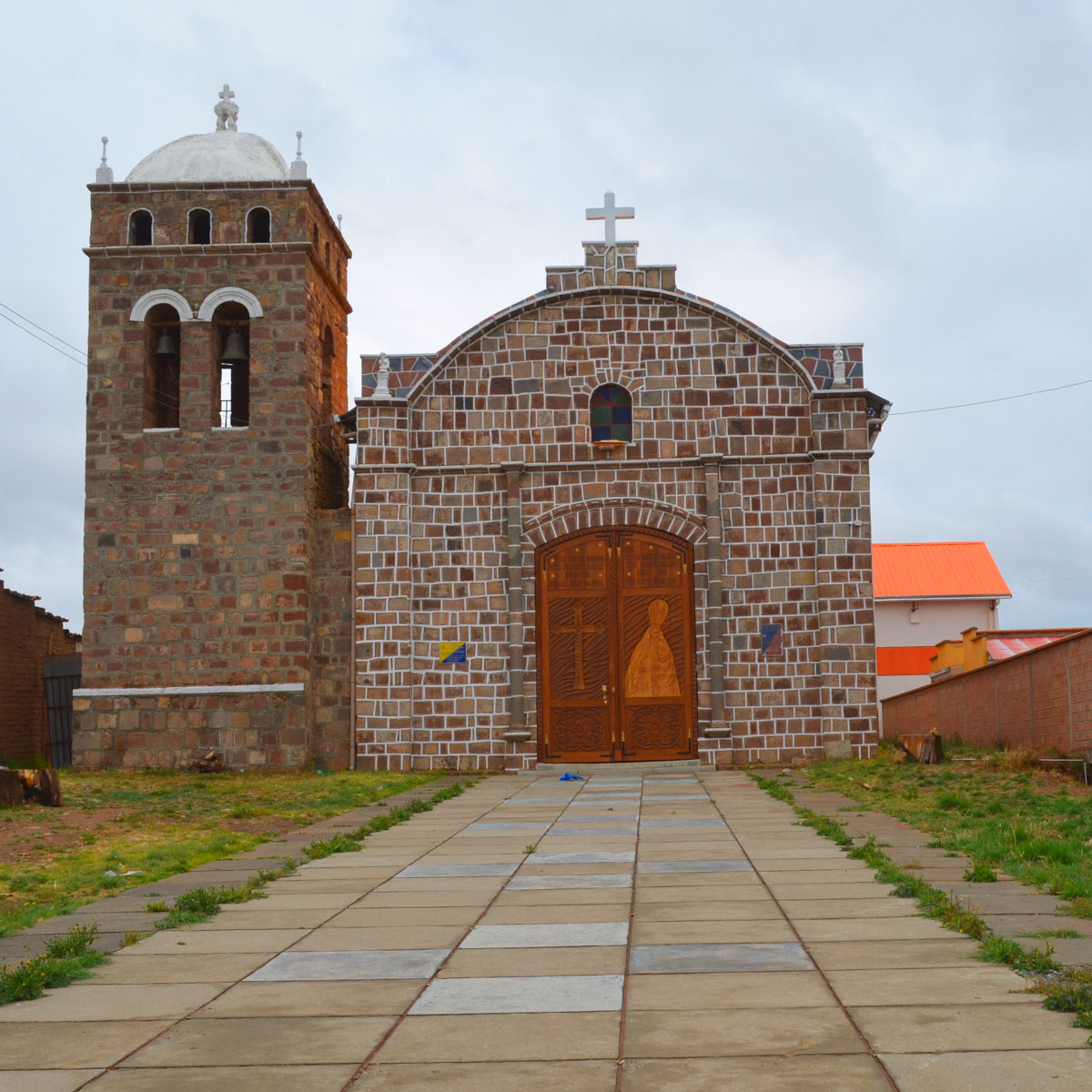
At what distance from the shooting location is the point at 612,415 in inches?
824

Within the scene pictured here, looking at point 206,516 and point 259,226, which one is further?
point 259,226

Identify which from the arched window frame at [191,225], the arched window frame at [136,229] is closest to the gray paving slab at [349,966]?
the arched window frame at [191,225]

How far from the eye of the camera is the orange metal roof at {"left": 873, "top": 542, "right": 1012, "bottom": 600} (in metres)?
44.7

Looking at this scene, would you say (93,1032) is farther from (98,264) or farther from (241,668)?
(98,264)

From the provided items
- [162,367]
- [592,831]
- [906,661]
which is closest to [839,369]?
[592,831]

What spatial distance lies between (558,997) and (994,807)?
777cm

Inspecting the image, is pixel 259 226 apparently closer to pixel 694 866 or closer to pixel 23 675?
pixel 23 675

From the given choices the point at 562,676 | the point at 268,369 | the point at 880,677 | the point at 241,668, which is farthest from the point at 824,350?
the point at 880,677

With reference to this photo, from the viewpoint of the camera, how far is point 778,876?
8641 millimetres

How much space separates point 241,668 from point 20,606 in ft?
29.5

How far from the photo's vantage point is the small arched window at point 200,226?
21.7 meters

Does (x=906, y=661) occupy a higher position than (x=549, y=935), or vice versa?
(x=906, y=661)

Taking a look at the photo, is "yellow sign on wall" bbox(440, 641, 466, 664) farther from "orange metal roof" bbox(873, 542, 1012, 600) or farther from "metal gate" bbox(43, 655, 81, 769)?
"orange metal roof" bbox(873, 542, 1012, 600)

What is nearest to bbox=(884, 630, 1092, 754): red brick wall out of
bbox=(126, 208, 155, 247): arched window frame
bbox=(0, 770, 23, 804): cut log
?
bbox=(0, 770, 23, 804): cut log
